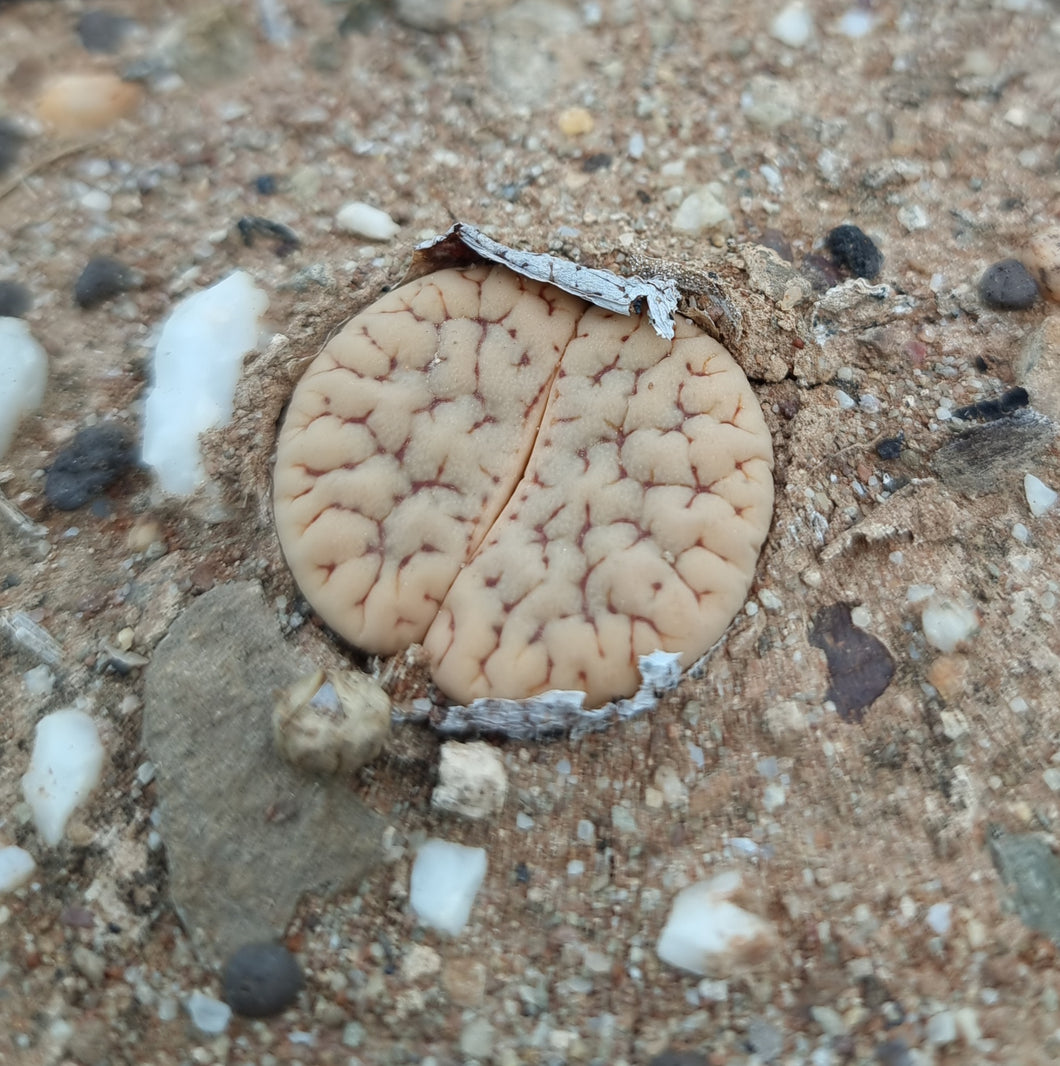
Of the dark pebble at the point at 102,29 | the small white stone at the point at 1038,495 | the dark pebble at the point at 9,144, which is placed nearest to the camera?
the small white stone at the point at 1038,495

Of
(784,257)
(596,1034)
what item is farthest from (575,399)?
(596,1034)

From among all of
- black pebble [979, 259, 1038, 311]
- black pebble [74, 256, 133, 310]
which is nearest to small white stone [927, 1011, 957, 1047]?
black pebble [979, 259, 1038, 311]

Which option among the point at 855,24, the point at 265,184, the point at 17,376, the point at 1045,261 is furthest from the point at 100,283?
the point at 1045,261

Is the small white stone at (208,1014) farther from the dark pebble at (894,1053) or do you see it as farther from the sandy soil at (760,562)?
the dark pebble at (894,1053)

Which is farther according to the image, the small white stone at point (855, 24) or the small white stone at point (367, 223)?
the small white stone at point (855, 24)

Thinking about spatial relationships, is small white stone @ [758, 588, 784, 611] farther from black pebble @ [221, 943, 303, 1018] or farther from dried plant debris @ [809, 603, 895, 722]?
black pebble @ [221, 943, 303, 1018]

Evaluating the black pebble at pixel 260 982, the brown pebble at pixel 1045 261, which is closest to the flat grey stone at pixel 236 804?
the black pebble at pixel 260 982
